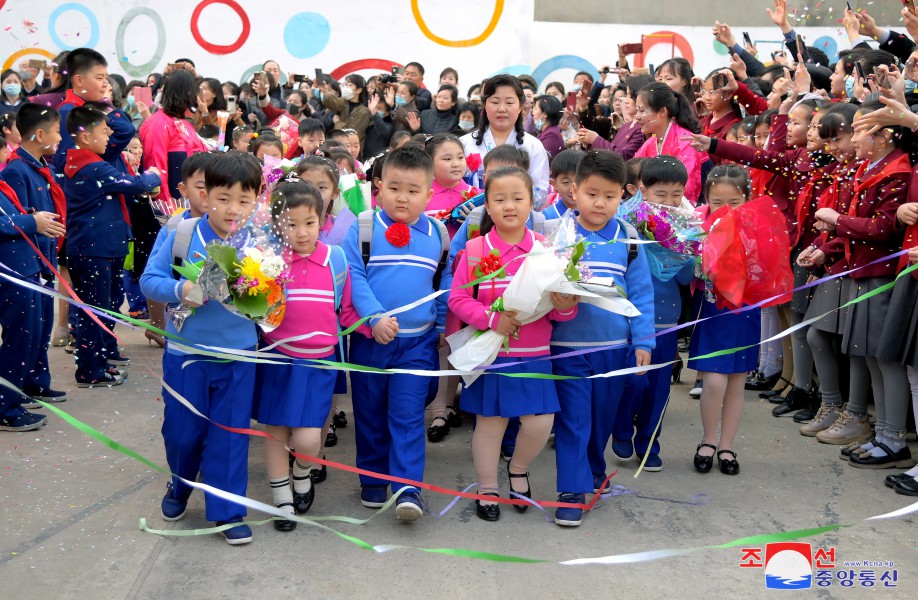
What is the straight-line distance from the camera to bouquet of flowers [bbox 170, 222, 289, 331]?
3.34 metres

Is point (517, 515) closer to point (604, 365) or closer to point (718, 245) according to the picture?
point (604, 365)

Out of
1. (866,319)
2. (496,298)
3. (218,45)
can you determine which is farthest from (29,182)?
(218,45)

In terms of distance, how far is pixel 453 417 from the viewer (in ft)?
17.1

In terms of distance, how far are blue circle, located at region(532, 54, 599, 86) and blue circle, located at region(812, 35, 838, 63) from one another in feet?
10.0

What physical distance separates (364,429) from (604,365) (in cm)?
110

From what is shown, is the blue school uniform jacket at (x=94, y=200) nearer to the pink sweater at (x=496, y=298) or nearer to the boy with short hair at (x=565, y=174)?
the boy with short hair at (x=565, y=174)

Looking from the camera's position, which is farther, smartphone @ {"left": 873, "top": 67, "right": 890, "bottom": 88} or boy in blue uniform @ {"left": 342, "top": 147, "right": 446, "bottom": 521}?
smartphone @ {"left": 873, "top": 67, "right": 890, "bottom": 88}

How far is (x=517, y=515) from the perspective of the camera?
395 cm

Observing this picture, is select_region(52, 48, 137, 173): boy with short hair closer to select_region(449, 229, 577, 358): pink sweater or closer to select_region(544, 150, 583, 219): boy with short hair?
select_region(544, 150, 583, 219): boy with short hair

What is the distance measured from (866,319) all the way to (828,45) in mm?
9281

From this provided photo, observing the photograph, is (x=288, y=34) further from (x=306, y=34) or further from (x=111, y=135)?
(x=111, y=135)

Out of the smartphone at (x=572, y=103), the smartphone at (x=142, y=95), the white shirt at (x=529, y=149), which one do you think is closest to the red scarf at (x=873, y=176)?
the white shirt at (x=529, y=149)

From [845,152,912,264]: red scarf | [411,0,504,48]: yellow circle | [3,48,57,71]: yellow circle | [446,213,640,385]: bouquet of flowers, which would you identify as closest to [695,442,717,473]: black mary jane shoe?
[446,213,640,385]: bouquet of flowers

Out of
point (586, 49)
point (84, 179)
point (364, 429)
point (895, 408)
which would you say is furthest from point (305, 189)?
point (586, 49)
